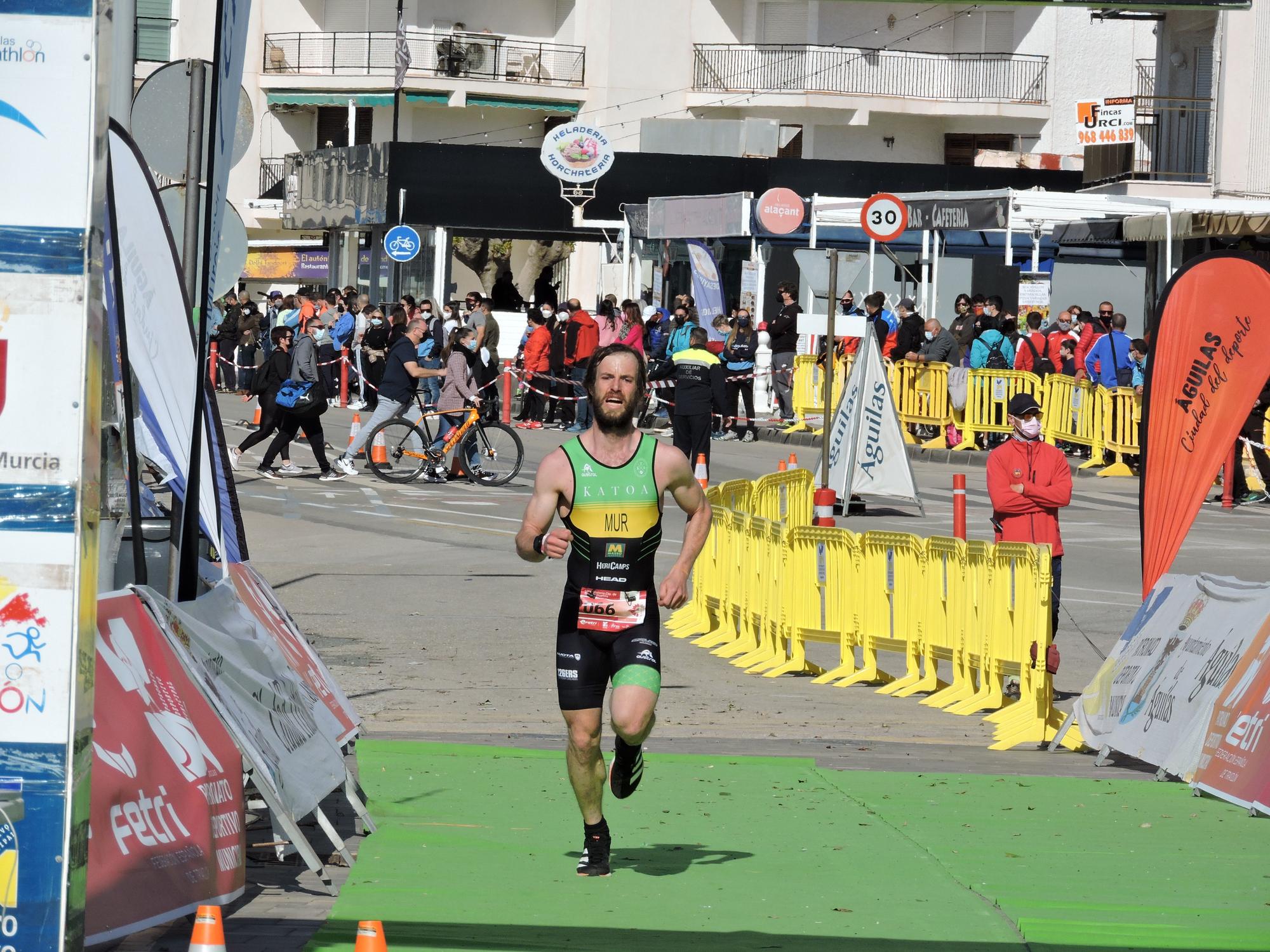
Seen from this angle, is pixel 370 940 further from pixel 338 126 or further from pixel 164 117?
pixel 338 126

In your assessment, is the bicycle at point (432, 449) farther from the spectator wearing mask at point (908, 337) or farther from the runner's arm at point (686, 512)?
the runner's arm at point (686, 512)

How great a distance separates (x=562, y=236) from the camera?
43.6m

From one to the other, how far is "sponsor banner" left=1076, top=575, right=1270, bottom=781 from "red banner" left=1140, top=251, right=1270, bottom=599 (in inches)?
25.2

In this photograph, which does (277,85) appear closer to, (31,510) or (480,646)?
(480,646)

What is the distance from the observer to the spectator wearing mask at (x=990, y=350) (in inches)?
1074

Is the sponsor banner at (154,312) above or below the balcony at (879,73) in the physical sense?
below

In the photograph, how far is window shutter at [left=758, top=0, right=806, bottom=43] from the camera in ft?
184

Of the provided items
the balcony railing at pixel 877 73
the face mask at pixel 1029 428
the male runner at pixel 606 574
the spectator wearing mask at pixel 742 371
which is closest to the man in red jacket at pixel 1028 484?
the face mask at pixel 1029 428

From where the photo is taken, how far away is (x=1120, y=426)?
2523cm

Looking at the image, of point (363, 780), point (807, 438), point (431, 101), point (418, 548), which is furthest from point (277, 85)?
point (363, 780)

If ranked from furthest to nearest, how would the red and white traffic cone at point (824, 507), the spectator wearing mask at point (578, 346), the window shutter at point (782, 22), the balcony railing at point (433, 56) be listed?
the balcony railing at point (433, 56) → the window shutter at point (782, 22) → the spectator wearing mask at point (578, 346) → the red and white traffic cone at point (824, 507)

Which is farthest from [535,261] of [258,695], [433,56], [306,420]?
[258,695]

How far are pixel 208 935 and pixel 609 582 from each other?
2828 millimetres

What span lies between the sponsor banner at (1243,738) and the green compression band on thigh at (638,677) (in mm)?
2914
